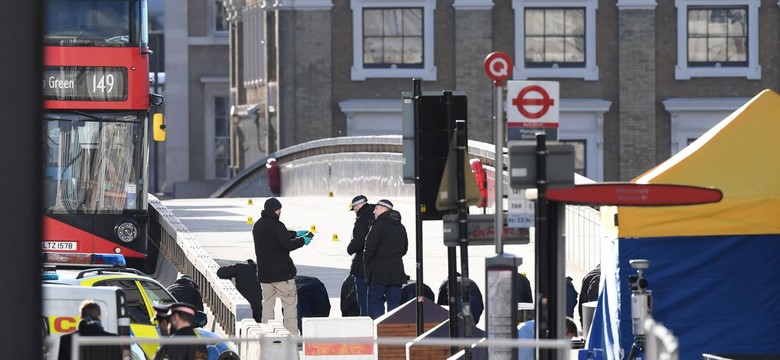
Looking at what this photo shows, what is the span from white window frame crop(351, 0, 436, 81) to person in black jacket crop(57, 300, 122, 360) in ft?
138

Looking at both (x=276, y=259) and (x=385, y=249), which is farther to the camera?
(x=276, y=259)

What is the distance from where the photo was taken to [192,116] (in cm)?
8006

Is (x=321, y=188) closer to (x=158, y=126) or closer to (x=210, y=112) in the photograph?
(x=158, y=126)

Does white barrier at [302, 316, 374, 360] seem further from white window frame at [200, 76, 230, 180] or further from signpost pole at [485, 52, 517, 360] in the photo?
white window frame at [200, 76, 230, 180]

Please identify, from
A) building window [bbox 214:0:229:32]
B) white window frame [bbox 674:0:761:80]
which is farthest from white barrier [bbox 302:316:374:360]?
building window [bbox 214:0:229:32]

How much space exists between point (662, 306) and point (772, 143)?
1.85 m

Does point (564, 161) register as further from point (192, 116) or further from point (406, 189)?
point (192, 116)

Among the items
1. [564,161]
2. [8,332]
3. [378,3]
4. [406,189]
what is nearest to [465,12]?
[378,3]

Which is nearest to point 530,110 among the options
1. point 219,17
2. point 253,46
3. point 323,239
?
point 323,239

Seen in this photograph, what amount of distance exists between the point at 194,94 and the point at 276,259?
6107 centimetres

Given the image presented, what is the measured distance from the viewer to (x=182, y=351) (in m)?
12.8

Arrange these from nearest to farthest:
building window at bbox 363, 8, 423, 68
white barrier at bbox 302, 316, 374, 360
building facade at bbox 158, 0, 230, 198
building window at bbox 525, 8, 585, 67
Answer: white barrier at bbox 302, 316, 374, 360
building window at bbox 363, 8, 423, 68
building window at bbox 525, 8, 585, 67
building facade at bbox 158, 0, 230, 198

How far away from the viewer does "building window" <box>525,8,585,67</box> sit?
55.2 m

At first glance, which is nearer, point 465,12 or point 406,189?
point 406,189
